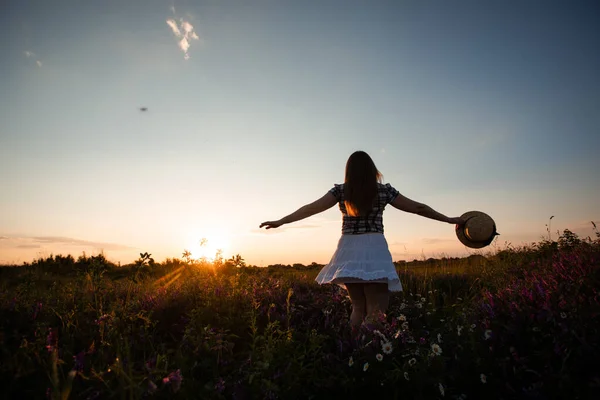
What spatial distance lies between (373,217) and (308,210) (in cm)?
82

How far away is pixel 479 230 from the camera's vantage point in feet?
17.5

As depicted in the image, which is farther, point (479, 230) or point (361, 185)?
point (479, 230)

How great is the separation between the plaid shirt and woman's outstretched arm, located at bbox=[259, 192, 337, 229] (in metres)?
0.09

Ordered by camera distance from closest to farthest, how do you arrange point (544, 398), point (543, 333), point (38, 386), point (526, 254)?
point (544, 398)
point (38, 386)
point (543, 333)
point (526, 254)

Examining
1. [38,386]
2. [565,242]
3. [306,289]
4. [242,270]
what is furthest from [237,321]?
[565,242]

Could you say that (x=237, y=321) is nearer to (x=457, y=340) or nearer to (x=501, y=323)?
(x=457, y=340)

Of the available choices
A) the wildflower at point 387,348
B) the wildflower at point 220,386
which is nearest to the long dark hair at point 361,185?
the wildflower at point 387,348

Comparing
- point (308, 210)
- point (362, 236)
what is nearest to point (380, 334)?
point (362, 236)

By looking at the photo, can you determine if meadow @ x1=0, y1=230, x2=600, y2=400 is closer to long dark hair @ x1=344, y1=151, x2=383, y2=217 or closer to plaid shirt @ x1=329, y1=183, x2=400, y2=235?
plaid shirt @ x1=329, y1=183, x2=400, y2=235

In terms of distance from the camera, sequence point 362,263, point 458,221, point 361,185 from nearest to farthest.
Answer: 1. point 362,263
2. point 361,185
3. point 458,221

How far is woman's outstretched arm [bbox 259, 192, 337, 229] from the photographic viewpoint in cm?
490

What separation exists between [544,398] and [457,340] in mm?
777

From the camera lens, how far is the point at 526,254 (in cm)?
922

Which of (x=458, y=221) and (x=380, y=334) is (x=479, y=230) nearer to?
(x=458, y=221)
